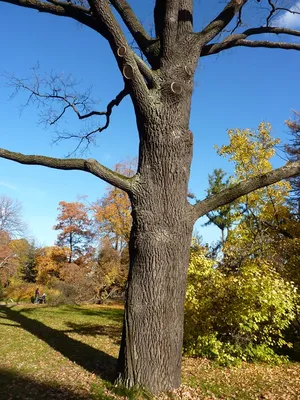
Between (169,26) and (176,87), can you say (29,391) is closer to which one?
(176,87)

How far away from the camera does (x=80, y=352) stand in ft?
22.6

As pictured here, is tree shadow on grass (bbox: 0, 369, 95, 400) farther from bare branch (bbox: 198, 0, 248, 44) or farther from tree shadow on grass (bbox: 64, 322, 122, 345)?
bare branch (bbox: 198, 0, 248, 44)

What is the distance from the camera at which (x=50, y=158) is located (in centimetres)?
486

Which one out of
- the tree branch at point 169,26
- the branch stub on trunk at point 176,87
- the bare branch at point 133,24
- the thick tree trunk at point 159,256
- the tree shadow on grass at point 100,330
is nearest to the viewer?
the thick tree trunk at point 159,256

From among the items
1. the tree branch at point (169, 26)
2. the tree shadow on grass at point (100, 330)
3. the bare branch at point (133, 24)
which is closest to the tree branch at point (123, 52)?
the tree branch at point (169, 26)

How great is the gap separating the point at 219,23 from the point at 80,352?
6.90 metres

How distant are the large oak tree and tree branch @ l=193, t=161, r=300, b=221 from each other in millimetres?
15

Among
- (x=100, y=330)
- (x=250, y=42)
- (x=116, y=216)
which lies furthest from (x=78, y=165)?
(x=116, y=216)

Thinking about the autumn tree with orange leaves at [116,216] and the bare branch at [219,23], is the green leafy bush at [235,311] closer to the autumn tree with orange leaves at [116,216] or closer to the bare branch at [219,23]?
the bare branch at [219,23]

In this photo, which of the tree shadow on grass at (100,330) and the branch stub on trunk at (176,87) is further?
the tree shadow on grass at (100,330)

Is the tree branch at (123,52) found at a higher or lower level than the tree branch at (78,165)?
higher

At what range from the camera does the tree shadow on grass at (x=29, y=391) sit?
427 cm

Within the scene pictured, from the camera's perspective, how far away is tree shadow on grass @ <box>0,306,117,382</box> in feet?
17.8

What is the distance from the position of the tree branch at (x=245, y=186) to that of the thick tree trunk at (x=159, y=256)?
273mm
